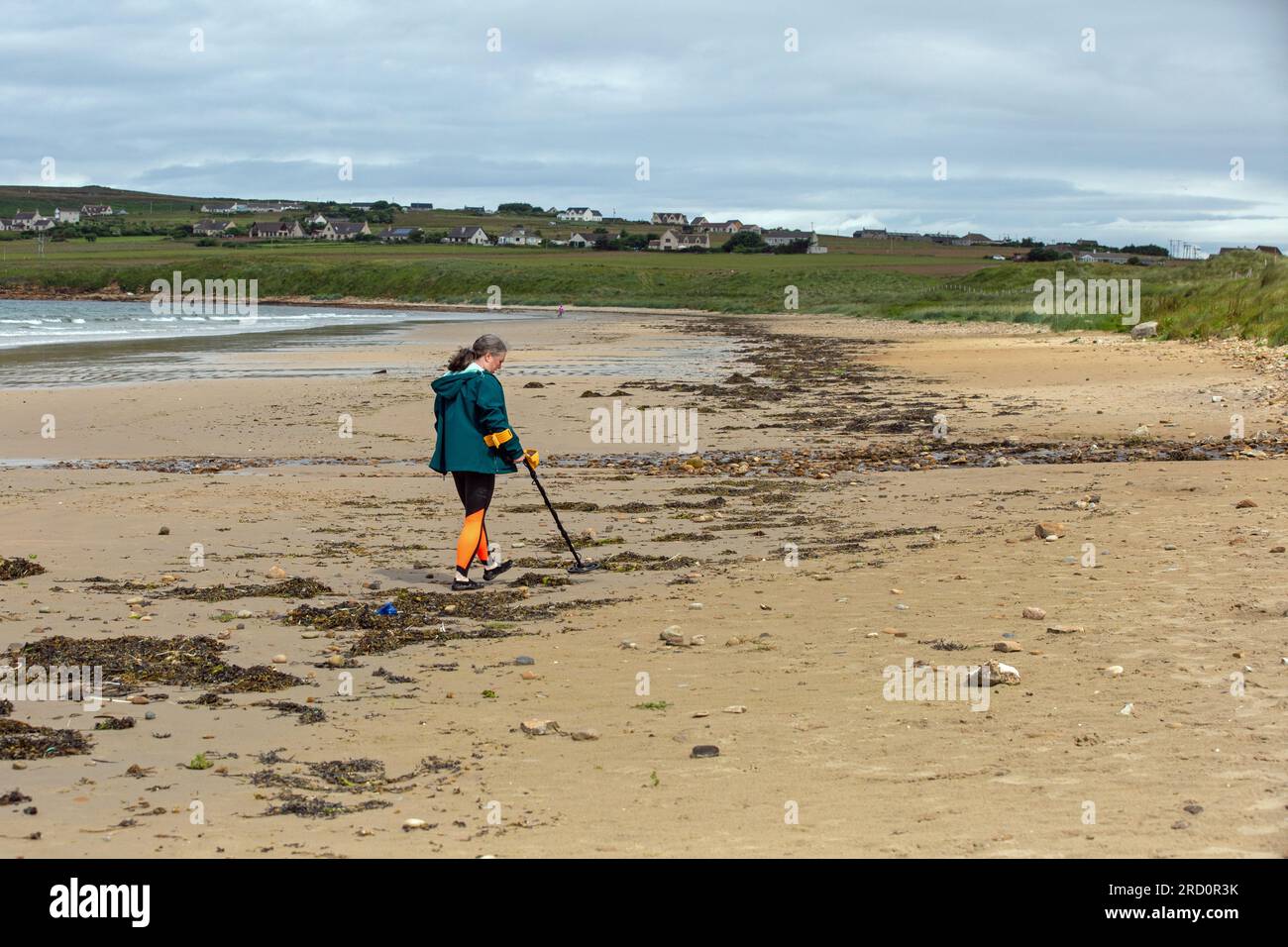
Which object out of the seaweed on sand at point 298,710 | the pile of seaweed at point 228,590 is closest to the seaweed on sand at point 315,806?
the seaweed on sand at point 298,710

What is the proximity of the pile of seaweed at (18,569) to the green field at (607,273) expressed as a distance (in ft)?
113

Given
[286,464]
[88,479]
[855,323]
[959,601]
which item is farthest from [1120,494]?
[855,323]

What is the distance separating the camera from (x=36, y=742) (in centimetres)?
588

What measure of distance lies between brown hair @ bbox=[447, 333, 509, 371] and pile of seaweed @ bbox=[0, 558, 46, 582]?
129 inches

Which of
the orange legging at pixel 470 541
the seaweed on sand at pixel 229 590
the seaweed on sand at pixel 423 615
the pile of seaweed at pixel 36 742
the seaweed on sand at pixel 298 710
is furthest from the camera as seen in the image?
the orange legging at pixel 470 541

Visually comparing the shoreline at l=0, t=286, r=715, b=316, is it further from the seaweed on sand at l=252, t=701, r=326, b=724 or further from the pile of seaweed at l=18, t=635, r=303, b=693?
the seaweed on sand at l=252, t=701, r=326, b=724

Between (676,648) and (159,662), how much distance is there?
285cm

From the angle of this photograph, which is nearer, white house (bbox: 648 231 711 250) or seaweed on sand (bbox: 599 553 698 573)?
seaweed on sand (bbox: 599 553 698 573)

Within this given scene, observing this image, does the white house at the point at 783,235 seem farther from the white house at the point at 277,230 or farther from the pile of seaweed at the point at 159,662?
the pile of seaweed at the point at 159,662

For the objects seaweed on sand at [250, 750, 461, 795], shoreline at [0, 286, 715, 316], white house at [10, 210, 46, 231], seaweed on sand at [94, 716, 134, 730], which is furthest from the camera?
white house at [10, 210, 46, 231]

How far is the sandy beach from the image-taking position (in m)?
4.89

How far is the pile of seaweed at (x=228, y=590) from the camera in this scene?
Result: 8.94 metres

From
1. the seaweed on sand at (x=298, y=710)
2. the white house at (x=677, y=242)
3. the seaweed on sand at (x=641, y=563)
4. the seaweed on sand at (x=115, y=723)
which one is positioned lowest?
the seaweed on sand at (x=298, y=710)

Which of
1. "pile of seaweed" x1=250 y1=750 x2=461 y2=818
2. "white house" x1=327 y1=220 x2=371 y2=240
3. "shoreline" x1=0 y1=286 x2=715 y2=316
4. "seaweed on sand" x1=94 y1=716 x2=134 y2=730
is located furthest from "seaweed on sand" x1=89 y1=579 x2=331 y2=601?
"white house" x1=327 y1=220 x2=371 y2=240
